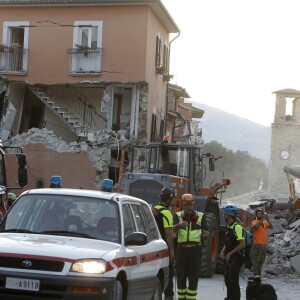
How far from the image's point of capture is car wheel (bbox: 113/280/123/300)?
912cm

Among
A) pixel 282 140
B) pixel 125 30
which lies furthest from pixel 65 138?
pixel 282 140

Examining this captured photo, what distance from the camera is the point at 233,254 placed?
1361 cm

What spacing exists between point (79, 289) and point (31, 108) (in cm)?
2857

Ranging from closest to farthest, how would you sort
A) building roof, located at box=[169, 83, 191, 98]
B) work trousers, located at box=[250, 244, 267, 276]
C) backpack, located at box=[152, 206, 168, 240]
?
1. backpack, located at box=[152, 206, 168, 240]
2. work trousers, located at box=[250, 244, 267, 276]
3. building roof, located at box=[169, 83, 191, 98]

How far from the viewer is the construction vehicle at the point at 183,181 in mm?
20469

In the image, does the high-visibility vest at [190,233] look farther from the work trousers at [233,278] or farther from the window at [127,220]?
the window at [127,220]

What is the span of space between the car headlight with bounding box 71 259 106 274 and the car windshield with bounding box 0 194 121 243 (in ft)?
2.95

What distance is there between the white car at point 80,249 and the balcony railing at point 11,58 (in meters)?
24.2

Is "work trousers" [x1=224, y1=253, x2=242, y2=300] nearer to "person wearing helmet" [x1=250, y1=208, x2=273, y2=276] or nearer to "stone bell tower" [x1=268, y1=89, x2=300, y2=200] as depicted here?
"person wearing helmet" [x1=250, y1=208, x2=273, y2=276]

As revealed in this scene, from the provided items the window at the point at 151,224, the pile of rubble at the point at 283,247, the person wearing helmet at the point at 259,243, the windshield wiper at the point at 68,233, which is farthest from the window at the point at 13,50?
the windshield wiper at the point at 68,233

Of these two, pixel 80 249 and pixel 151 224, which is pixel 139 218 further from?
pixel 80 249

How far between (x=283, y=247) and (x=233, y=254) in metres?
15.3

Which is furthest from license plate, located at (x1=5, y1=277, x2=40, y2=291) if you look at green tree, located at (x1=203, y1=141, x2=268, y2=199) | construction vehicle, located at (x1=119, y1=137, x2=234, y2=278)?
green tree, located at (x1=203, y1=141, x2=268, y2=199)

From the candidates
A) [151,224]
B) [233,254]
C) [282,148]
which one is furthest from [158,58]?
[282,148]
